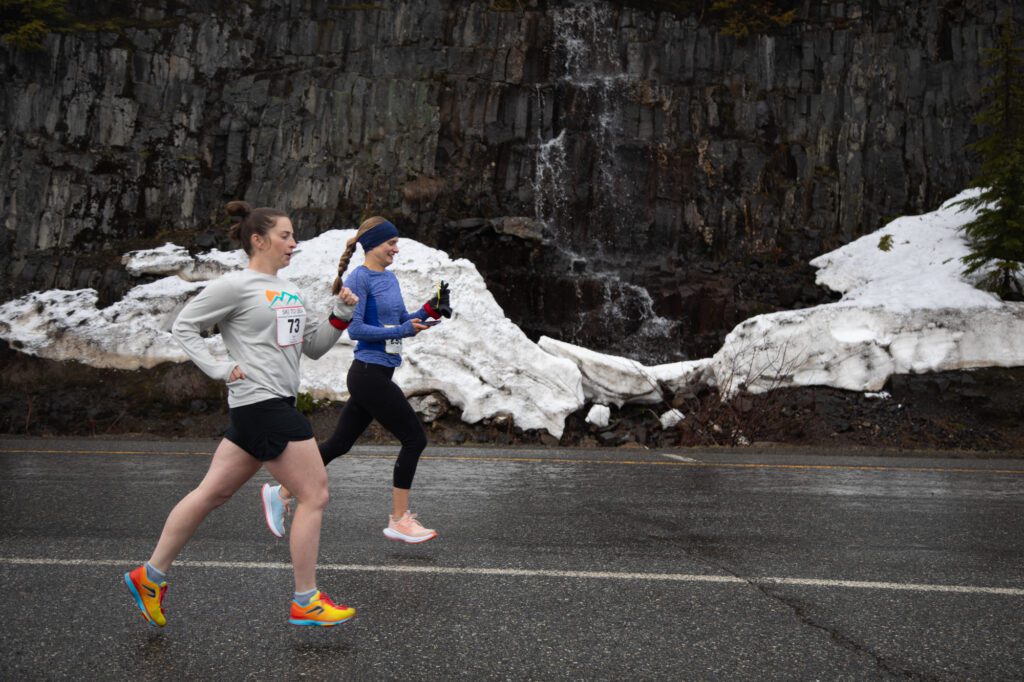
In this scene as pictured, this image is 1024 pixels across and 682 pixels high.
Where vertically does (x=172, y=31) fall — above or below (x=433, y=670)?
above

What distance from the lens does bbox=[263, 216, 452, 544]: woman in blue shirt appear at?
5.72m

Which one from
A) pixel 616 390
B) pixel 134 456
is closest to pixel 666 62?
pixel 616 390

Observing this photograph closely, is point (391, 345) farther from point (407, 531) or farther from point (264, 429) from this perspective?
point (264, 429)

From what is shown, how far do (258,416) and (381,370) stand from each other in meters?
1.94

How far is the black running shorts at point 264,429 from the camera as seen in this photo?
12.8ft

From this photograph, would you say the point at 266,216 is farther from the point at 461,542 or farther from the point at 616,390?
the point at 616,390

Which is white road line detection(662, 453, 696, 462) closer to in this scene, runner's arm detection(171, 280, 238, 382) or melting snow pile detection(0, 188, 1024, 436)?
melting snow pile detection(0, 188, 1024, 436)

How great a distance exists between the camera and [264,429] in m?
3.91

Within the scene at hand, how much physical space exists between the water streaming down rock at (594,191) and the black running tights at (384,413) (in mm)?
17680

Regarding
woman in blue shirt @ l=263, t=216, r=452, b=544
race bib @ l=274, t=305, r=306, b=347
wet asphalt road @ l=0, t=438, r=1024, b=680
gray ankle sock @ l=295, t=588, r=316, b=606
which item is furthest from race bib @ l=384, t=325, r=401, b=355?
gray ankle sock @ l=295, t=588, r=316, b=606

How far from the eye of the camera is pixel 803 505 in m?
7.38

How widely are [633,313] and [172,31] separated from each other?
1951 centimetres

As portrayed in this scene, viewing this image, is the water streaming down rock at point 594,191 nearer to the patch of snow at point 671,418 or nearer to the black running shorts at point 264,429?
the patch of snow at point 671,418

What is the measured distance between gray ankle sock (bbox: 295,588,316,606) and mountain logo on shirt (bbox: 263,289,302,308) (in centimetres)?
133
